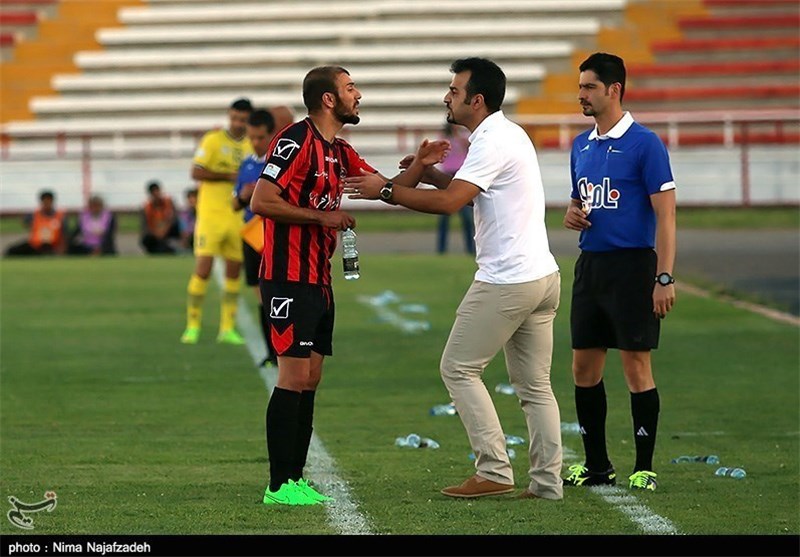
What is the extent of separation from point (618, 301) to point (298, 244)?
1.62m

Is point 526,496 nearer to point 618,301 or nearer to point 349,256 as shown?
point 618,301

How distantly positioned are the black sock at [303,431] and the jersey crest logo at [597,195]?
1.62 metres

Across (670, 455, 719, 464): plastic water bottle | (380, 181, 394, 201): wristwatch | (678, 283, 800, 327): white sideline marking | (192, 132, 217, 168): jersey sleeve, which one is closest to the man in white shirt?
(380, 181, 394, 201): wristwatch

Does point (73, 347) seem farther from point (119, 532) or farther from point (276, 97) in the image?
point (276, 97)

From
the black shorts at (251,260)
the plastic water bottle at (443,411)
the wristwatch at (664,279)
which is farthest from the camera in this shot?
the black shorts at (251,260)

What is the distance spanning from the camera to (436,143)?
7414mm

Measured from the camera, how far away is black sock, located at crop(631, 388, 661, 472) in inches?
316

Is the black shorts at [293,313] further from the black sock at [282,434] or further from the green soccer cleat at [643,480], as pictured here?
the green soccer cleat at [643,480]

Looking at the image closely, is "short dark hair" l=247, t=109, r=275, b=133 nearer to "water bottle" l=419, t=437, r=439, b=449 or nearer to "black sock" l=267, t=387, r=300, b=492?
Result: "water bottle" l=419, t=437, r=439, b=449

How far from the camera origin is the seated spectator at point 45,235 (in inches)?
1011

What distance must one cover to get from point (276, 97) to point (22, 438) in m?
25.2

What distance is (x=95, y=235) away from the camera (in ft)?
85.2

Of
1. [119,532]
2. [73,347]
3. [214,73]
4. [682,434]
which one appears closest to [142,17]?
[214,73]

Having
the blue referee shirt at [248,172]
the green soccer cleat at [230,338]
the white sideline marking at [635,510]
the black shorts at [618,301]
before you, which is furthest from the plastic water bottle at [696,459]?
the green soccer cleat at [230,338]
